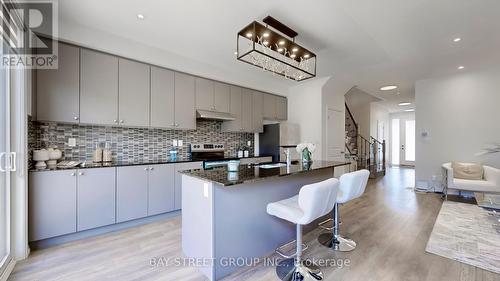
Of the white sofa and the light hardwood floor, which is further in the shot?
the white sofa

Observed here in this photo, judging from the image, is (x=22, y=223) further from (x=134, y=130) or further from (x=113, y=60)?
(x=113, y=60)

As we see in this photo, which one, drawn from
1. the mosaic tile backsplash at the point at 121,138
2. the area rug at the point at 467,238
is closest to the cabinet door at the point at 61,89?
the mosaic tile backsplash at the point at 121,138

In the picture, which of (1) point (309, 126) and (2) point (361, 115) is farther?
(2) point (361, 115)

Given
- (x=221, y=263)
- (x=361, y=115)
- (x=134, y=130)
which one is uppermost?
(x=361, y=115)

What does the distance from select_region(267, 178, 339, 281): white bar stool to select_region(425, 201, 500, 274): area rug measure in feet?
4.90

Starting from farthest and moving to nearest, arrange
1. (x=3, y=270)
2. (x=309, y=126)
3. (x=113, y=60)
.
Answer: (x=309, y=126) < (x=113, y=60) < (x=3, y=270)

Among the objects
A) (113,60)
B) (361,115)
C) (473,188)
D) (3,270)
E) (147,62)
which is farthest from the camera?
(361,115)

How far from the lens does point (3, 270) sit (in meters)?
1.89

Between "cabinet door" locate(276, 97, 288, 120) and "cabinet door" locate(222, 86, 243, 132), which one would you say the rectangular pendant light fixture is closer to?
"cabinet door" locate(222, 86, 243, 132)

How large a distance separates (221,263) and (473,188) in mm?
4903

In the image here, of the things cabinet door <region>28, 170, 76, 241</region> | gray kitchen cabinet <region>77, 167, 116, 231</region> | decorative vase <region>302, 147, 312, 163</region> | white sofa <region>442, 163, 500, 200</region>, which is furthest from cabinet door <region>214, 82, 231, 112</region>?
white sofa <region>442, 163, 500, 200</region>

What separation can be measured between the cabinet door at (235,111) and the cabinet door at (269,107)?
774 millimetres

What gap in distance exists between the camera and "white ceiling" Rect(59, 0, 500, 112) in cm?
230

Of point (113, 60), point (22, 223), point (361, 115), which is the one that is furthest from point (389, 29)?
point (361, 115)
